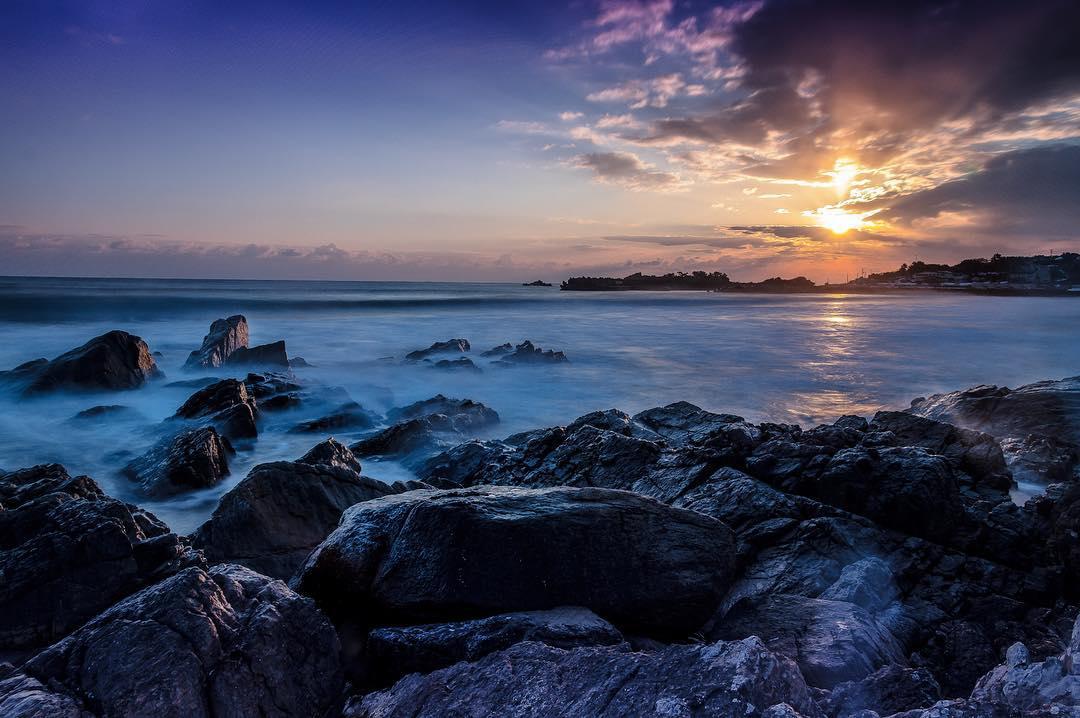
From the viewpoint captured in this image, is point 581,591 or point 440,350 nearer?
point 581,591

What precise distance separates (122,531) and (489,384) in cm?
1328

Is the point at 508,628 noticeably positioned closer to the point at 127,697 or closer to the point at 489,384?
the point at 127,697

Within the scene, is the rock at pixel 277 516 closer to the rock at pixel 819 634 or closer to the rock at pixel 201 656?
the rock at pixel 201 656

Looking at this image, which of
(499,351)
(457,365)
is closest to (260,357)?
(457,365)

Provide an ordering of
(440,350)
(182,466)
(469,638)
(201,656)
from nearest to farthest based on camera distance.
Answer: (201,656) → (469,638) → (182,466) → (440,350)

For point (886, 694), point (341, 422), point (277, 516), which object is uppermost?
point (886, 694)

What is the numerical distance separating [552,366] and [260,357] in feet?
30.8

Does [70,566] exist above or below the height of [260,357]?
above

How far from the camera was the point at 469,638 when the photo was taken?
10.4 feet

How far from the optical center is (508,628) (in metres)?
3.22

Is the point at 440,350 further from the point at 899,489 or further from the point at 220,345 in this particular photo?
the point at 899,489

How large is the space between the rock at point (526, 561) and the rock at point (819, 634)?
30 centimetres

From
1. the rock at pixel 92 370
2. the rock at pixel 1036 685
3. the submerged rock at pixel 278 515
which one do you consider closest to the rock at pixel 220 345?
the rock at pixel 92 370

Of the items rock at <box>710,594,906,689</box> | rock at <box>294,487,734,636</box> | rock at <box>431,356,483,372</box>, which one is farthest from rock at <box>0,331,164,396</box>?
rock at <box>710,594,906,689</box>
